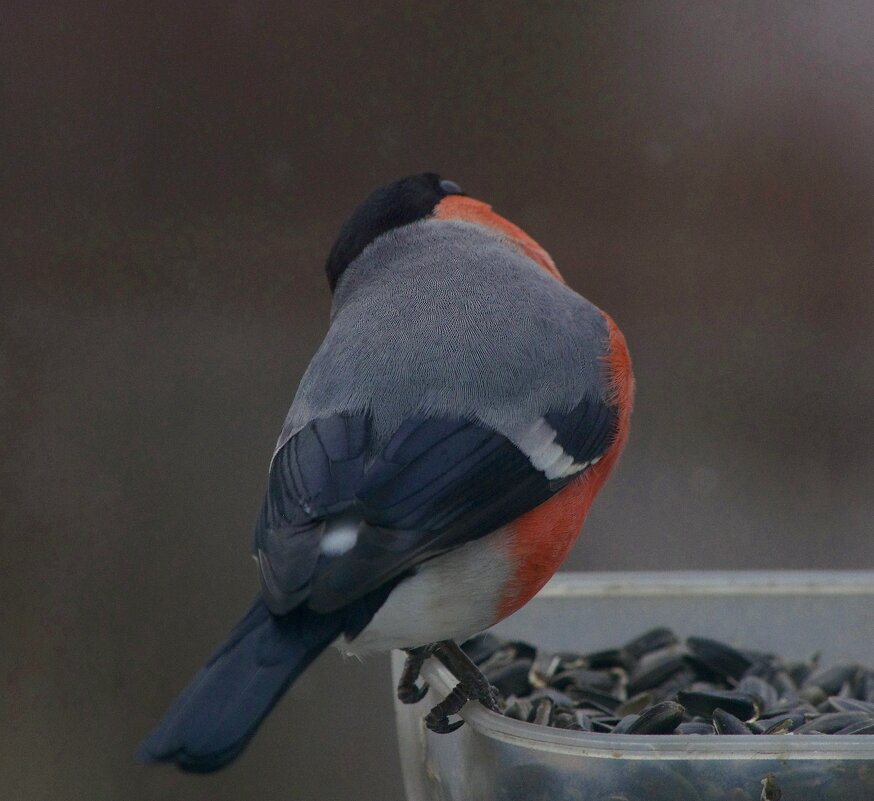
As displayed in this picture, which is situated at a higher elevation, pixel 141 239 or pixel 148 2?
pixel 148 2

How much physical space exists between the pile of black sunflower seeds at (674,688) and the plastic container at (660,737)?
43 mm

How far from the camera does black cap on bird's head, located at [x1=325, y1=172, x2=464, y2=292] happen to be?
1979 mm

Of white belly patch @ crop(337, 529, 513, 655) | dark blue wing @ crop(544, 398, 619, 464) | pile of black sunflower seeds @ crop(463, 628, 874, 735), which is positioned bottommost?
pile of black sunflower seeds @ crop(463, 628, 874, 735)

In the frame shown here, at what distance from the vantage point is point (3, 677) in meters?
3.23

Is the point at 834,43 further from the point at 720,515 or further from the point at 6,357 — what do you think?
the point at 6,357

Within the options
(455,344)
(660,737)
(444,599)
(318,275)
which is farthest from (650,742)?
(318,275)

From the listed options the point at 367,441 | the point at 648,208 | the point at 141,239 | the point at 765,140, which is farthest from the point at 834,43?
the point at 367,441

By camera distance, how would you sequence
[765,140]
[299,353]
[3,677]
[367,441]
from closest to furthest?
[367,441], [3,677], [299,353], [765,140]

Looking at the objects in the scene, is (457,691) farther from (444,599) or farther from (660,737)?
(660,737)

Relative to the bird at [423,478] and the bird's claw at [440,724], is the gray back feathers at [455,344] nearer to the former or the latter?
the bird at [423,478]

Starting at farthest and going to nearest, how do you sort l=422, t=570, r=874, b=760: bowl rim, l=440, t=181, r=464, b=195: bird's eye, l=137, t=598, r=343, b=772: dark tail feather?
l=440, t=181, r=464, b=195: bird's eye, l=422, t=570, r=874, b=760: bowl rim, l=137, t=598, r=343, b=772: dark tail feather

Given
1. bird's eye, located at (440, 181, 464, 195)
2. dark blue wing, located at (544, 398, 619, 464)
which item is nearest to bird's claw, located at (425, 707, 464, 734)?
dark blue wing, located at (544, 398, 619, 464)

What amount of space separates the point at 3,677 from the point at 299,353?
44.3 inches

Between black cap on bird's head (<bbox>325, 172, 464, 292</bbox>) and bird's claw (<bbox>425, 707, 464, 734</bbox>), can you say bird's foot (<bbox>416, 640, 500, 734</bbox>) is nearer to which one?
bird's claw (<bbox>425, 707, 464, 734</bbox>)
